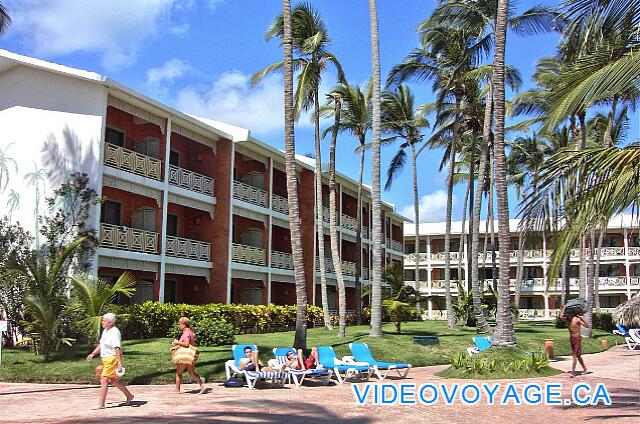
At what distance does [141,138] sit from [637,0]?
2029 centimetres

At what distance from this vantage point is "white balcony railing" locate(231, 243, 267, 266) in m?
26.7

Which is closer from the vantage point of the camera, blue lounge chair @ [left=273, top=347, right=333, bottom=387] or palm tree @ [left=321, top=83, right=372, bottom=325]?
blue lounge chair @ [left=273, top=347, right=333, bottom=387]

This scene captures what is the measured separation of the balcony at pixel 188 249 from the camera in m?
23.8

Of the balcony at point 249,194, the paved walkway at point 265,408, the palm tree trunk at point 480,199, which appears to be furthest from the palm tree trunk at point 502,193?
the balcony at point 249,194

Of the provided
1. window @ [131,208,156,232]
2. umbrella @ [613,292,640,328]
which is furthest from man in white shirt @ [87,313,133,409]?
umbrella @ [613,292,640,328]

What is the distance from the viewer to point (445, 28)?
26.8 meters

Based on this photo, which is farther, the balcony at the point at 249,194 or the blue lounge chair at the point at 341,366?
the balcony at the point at 249,194

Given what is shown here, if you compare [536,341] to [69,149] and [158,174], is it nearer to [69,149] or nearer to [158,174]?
→ [158,174]

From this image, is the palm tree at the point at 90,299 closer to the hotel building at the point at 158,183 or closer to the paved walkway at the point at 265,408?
the paved walkway at the point at 265,408

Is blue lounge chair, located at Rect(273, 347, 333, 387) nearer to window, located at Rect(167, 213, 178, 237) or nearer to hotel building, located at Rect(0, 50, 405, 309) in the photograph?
hotel building, located at Rect(0, 50, 405, 309)

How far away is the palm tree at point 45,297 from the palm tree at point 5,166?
4.71 meters

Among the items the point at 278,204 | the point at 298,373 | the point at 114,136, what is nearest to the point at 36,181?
the point at 114,136

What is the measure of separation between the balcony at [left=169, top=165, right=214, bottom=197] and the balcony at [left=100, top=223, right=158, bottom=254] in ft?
8.30

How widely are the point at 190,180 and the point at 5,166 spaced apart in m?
6.67
